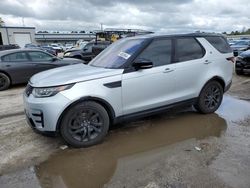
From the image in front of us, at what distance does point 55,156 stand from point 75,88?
108 centimetres

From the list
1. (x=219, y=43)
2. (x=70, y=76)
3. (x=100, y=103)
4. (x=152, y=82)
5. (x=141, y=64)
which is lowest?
(x=100, y=103)

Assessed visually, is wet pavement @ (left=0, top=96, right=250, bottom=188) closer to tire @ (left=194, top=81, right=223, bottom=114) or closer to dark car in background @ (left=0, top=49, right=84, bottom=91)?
tire @ (left=194, top=81, right=223, bottom=114)

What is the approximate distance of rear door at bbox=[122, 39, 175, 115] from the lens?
14.9 feet

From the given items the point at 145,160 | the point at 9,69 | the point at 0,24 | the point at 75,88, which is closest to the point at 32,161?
the point at 75,88

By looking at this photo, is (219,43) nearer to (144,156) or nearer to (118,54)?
(118,54)

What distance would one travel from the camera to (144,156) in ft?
13.0

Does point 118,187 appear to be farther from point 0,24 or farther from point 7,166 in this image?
point 0,24

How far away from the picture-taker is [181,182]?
325 centimetres

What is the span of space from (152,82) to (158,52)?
63 cm

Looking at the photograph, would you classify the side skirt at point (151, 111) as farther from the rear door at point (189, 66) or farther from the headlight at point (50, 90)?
the headlight at point (50, 90)

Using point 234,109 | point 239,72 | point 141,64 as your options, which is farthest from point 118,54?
point 239,72

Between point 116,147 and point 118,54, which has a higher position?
point 118,54

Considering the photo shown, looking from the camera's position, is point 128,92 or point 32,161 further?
point 128,92

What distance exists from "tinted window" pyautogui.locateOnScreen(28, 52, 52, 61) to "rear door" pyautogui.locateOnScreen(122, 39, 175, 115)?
659 centimetres
